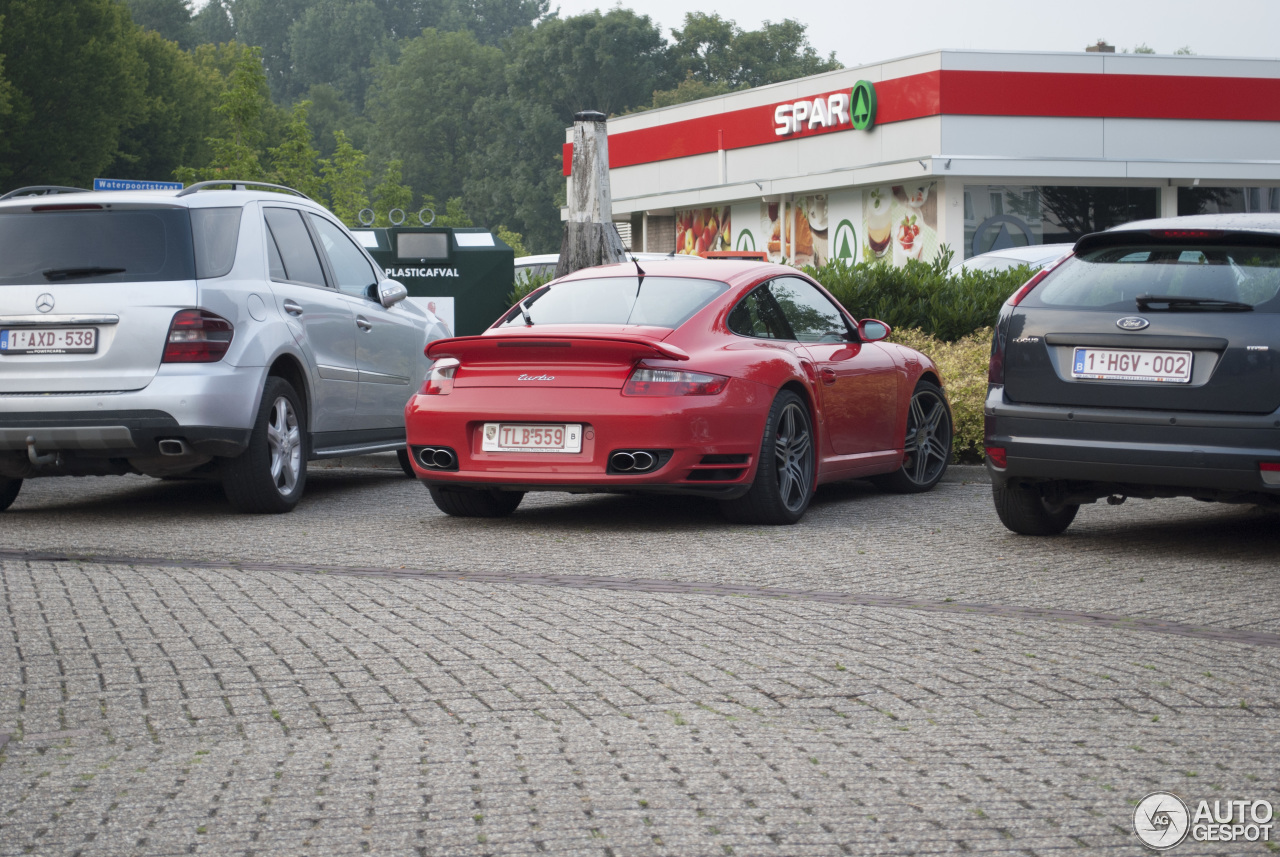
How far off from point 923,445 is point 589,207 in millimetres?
5894

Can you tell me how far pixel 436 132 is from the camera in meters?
106

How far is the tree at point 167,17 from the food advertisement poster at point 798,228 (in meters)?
76.3

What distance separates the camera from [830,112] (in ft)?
121

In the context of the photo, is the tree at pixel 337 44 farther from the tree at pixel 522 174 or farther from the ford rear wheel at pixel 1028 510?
the ford rear wheel at pixel 1028 510

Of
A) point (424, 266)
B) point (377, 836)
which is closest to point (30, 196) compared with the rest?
point (424, 266)

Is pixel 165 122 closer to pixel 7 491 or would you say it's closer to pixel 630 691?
pixel 7 491

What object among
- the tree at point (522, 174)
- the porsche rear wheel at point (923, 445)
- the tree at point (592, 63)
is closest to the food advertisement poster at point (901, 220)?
the porsche rear wheel at point (923, 445)

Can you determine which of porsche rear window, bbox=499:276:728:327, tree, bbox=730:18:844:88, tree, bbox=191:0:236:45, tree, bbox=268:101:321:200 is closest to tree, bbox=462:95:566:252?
tree, bbox=730:18:844:88

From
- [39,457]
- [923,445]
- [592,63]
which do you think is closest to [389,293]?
[39,457]

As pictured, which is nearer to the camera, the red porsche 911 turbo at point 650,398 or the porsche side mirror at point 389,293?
the red porsche 911 turbo at point 650,398

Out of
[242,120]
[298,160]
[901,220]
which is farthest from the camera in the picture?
[298,160]

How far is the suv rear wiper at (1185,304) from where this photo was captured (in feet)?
23.4

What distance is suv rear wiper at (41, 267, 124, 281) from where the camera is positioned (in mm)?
8773

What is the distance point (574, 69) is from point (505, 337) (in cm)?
8901
